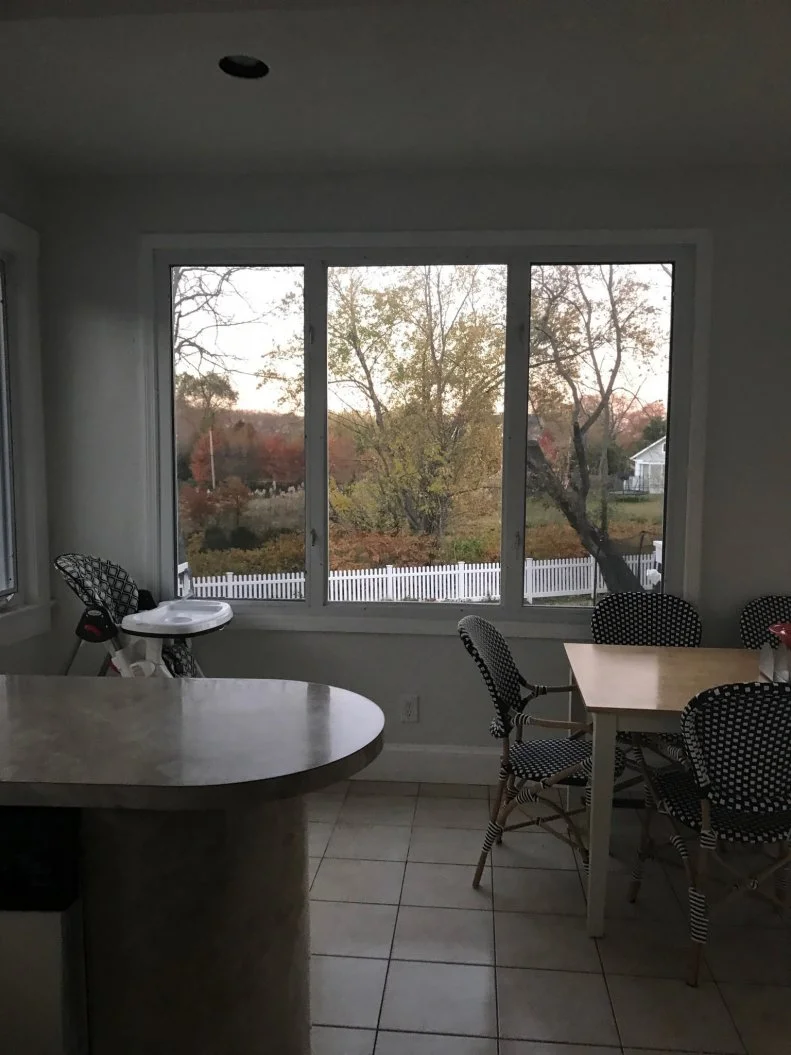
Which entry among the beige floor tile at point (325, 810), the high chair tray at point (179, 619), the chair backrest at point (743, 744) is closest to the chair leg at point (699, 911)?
the chair backrest at point (743, 744)

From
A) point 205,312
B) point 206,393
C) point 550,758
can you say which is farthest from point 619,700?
point 205,312

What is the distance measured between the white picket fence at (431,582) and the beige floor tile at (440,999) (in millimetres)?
1553

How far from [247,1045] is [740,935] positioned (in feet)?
5.47

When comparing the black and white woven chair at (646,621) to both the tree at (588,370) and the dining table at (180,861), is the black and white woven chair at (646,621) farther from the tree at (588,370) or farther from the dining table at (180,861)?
the dining table at (180,861)

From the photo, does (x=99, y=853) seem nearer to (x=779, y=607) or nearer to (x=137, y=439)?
(x=137, y=439)

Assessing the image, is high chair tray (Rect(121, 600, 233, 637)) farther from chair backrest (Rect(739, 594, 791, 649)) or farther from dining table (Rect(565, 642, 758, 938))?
chair backrest (Rect(739, 594, 791, 649))

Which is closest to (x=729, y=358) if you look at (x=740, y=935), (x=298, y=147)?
(x=298, y=147)

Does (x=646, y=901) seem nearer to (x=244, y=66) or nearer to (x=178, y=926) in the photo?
(x=178, y=926)

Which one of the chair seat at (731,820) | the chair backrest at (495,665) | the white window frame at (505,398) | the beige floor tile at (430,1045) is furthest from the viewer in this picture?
the white window frame at (505,398)

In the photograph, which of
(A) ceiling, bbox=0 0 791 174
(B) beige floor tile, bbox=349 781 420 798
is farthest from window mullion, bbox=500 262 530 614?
(B) beige floor tile, bbox=349 781 420 798

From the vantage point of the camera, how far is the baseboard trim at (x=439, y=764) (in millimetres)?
3344

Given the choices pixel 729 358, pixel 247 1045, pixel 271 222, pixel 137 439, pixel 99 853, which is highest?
pixel 271 222

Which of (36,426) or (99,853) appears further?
(36,426)

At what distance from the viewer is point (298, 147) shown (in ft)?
9.57
